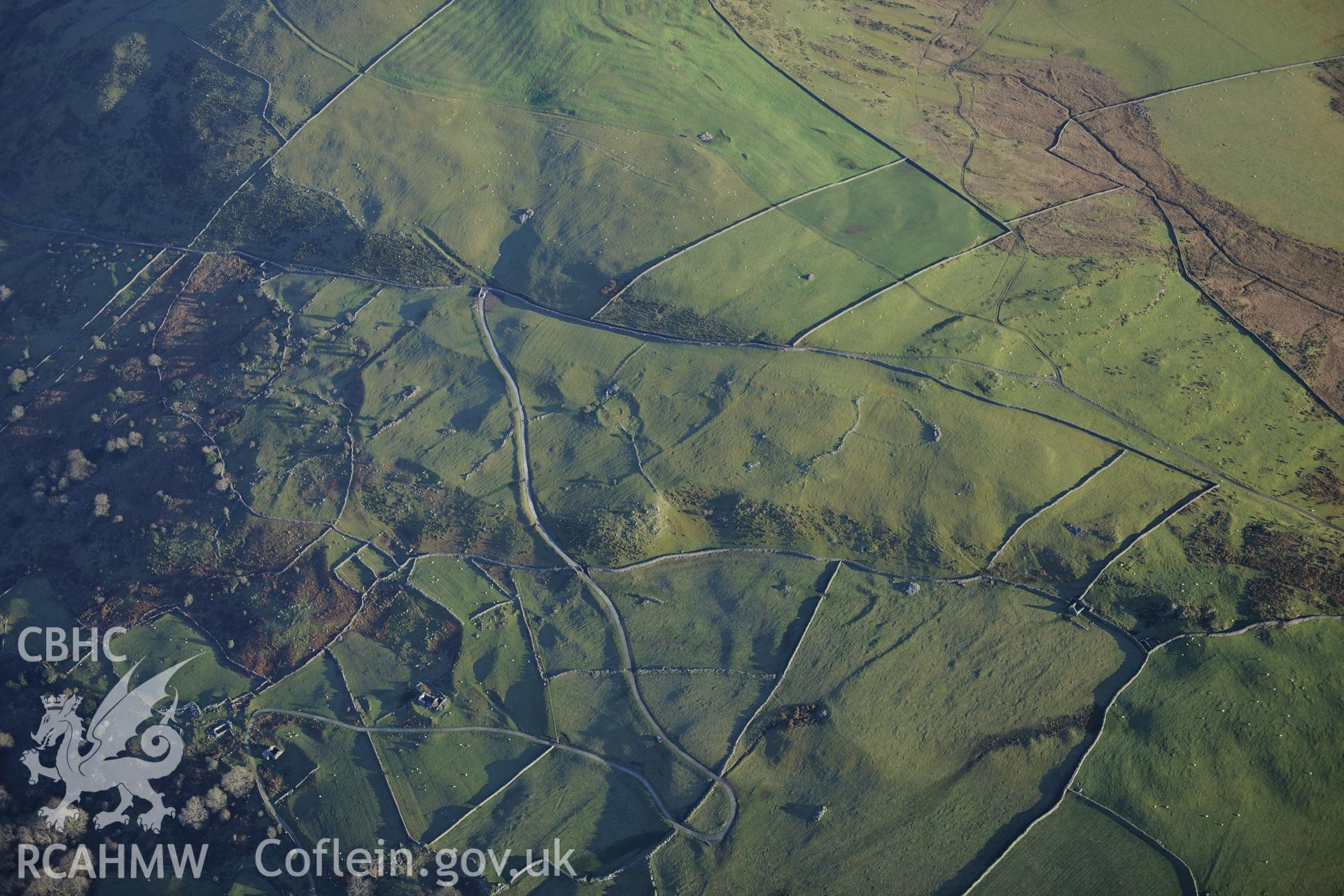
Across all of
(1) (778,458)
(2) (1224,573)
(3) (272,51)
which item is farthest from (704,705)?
(3) (272,51)

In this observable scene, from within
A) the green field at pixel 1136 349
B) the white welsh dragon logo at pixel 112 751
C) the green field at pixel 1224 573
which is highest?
the green field at pixel 1136 349

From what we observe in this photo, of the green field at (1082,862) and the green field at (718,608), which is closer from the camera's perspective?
the green field at (1082,862)

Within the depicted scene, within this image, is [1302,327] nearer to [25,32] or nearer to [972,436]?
[972,436]

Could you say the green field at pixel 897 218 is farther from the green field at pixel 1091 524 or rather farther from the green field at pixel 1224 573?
the green field at pixel 1224 573

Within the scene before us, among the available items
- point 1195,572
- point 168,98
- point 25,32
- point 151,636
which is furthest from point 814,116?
point 25,32

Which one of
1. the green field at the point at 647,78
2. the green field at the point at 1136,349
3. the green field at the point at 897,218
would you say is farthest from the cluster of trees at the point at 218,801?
the green field at the point at 647,78

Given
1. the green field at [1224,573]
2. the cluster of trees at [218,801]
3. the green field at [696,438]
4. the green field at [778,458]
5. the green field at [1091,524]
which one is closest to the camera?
the green field at [696,438]

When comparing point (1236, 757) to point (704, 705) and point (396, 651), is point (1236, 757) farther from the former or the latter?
point (396, 651)
